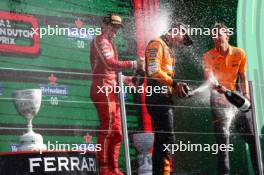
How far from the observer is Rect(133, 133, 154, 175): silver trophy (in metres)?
6.67

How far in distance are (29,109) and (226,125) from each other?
6.52 ft

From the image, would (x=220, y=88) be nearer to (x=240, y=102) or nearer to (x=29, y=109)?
(x=240, y=102)

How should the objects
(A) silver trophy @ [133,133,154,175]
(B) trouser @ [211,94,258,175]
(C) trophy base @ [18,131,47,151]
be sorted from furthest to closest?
(B) trouser @ [211,94,258,175], (A) silver trophy @ [133,133,154,175], (C) trophy base @ [18,131,47,151]

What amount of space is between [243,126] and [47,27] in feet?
6.67

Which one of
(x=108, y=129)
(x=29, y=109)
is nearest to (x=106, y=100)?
(x=108, y=129)

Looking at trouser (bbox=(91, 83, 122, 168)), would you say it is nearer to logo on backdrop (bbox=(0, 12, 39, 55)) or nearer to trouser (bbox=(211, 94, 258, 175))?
logo on backdrop (bbox=(0, 12, 39, 55))

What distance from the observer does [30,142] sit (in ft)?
19.1

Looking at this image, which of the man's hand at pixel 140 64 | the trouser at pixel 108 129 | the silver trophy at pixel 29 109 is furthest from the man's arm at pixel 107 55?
the silver trophy at pixel 29 109

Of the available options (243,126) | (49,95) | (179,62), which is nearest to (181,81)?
(179,62)

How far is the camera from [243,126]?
287 inches

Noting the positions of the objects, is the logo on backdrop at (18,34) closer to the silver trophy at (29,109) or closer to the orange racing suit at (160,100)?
the silver trophy at (29,109)

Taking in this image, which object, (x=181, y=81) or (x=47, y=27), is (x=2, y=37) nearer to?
(x=47, y=27)

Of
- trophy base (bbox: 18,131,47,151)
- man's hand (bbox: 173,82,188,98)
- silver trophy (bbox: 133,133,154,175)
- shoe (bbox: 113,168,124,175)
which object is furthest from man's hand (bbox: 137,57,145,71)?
trophy base (bbox: 18,131,47,151)

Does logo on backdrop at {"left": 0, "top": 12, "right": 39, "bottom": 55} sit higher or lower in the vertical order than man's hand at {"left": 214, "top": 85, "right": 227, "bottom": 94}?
higher
